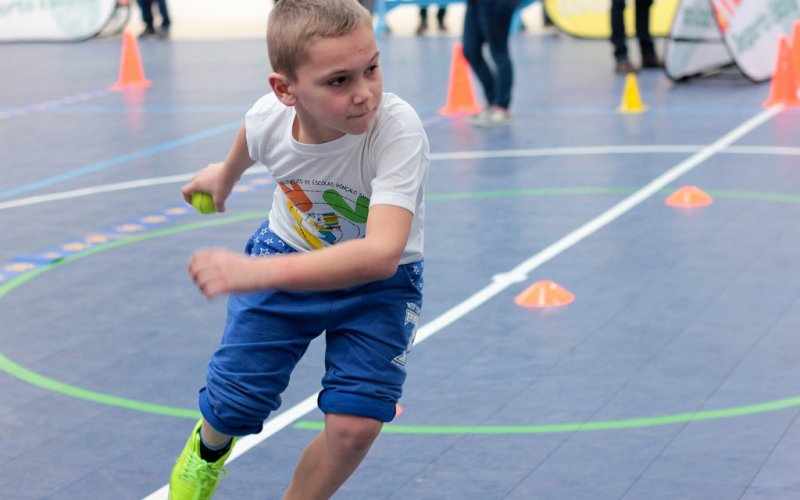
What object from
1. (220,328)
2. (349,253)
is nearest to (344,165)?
(349,253)

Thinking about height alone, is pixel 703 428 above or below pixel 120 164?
above

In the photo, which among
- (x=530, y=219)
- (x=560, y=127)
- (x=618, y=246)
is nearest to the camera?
(x=618, y=246)

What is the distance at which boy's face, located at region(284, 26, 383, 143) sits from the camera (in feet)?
10.7

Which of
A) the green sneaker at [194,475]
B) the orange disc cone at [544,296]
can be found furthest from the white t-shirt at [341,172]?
the orange disc cone at [544,296]

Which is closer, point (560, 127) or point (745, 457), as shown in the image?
point (745, 457)

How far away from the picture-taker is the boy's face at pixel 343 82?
3.25 metres

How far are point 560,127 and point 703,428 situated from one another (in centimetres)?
605

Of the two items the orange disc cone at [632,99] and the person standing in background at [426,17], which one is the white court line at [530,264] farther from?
the person standing in background at [426,17]

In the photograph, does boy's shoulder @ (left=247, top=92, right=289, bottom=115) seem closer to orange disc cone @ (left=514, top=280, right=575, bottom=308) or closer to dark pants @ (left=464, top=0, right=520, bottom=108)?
orange disc cone @ (left=514, top=280, right=575, bottom=308)

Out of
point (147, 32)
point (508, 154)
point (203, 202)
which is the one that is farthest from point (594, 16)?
point (203, 202)

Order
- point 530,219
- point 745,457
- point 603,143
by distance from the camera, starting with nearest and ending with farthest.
A: point 745,457, point 530,219, point 603,143

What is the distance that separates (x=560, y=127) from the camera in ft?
34.3

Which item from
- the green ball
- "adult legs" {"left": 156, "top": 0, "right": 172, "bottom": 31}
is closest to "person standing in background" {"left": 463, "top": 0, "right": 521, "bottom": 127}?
the green ball

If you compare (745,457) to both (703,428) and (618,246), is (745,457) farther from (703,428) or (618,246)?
(618,246)
